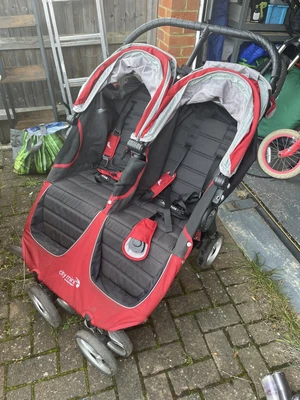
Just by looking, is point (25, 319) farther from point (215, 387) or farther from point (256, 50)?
point (256, 50)

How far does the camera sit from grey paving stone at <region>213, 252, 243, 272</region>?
8.09 ft

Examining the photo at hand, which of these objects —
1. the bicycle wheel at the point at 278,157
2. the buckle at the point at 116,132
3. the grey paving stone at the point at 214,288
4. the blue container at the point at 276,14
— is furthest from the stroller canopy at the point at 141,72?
the blue container at the point at 276,14

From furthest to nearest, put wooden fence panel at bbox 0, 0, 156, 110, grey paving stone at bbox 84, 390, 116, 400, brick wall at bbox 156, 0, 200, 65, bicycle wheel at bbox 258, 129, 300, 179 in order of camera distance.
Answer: wooden fence panel at bbox 0, 0, 156, 110 → bicycle wheel at bbox 258, 129, 300, 179 → brick wall at bbox 156, 0, 200, 65 → grey paving stone at bbox 84, 390, 116, 400

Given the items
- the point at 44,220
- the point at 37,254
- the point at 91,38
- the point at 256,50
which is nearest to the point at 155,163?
the point at 44,220

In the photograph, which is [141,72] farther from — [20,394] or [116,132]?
[20,394]

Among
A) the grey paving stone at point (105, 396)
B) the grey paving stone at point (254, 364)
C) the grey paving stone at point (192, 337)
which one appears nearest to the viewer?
the grey paving stone at point (105, 396)

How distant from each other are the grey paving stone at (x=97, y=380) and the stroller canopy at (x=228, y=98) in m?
1.33

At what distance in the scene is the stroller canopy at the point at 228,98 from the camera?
1628mm

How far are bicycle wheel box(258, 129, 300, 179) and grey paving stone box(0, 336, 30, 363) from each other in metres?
2.65

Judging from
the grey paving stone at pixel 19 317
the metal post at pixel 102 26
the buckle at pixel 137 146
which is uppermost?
the metal post at pixel 102 26

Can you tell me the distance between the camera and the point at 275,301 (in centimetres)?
223

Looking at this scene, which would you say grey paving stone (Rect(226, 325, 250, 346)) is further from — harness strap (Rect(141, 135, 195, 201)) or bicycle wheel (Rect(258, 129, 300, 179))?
bicycle wheel (Rect(258, 129, 300, 179))

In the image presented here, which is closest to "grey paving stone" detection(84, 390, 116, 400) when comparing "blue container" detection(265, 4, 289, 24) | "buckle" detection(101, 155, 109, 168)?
"buckle" detection(101, 155, 109, 168)

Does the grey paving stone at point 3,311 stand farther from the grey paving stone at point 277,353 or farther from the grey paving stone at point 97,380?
the grey paving stone at point 277,353
